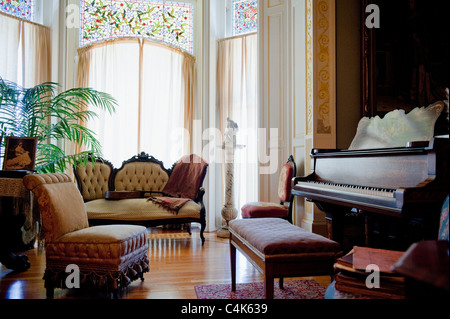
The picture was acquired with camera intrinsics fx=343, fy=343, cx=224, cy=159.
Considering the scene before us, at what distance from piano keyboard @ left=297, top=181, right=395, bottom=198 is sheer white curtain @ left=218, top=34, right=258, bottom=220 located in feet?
8.18

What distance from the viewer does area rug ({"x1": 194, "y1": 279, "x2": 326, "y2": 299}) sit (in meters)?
2.55

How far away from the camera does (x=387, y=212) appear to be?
6.29 ft

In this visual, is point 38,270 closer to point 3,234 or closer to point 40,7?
point 3,234

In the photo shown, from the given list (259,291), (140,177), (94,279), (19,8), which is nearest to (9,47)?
(19,8)

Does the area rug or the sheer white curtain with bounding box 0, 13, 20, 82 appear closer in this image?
the area rug

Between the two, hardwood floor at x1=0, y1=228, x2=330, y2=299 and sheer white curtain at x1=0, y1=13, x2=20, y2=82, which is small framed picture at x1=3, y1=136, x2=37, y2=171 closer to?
hardwood floor at x1=0, y1=228, x2=330, y2=299

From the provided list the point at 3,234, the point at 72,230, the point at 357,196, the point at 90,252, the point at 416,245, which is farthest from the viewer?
the point at 3,234

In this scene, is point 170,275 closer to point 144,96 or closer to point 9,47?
point 144,96

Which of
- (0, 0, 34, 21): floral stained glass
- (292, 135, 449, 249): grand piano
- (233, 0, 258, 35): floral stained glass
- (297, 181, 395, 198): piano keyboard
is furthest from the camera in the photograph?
(233, 0, 258, 35): floral stained glass

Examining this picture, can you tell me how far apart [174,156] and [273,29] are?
2523mm

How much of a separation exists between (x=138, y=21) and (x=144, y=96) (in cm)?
126

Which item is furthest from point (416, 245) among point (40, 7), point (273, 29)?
point (40, 7)

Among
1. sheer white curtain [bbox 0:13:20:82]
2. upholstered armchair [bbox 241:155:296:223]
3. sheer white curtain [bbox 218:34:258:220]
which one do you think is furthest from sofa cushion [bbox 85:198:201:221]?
sheer white curtain [bbox 0:13:20:82]

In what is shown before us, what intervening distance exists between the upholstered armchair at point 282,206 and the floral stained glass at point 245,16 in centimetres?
256
